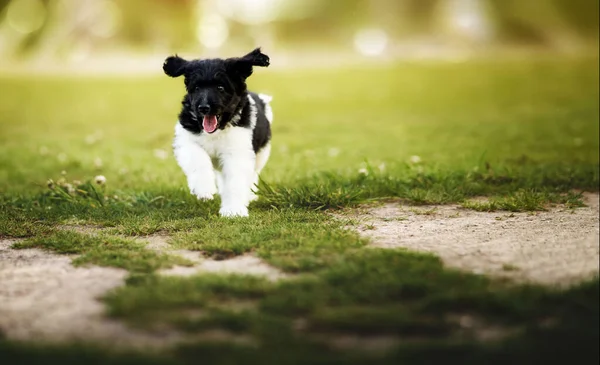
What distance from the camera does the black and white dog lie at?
6.12 metres

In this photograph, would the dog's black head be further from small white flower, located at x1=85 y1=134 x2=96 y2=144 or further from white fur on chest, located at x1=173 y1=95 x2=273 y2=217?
small white flower, located at x1=85 y1=134 x2=96 y2=144

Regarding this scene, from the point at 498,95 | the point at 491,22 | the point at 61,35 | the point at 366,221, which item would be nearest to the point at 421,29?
the point at 491,22

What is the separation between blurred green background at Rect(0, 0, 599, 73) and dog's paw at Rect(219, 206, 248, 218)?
15851 mm

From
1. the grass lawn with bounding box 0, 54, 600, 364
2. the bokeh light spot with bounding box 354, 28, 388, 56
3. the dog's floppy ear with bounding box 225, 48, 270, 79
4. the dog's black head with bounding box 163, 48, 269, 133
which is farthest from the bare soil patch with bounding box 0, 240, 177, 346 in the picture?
the bokeh light spot with bounding box 354, 28, 388, 56

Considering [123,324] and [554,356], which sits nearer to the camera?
[554,356]

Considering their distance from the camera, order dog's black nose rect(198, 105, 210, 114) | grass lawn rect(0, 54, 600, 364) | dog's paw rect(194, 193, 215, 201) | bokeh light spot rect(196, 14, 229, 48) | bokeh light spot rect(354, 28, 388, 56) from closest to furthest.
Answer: grass lawn rect(0, 54, 600, 364) → dog's black nose rect(198, 105, 210, 114) → dog's paw rect(194, 193, 215, 201) → bokeh light spot rect(196, 14, 229, 48) → bokeh light spot rect(354, 28, 388, 56)

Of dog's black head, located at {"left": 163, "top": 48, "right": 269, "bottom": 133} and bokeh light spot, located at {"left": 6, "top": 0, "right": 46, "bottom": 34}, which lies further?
bokeh light spot, located at {"left": 6, "top": 0, "right": 46, "bottom": 34}

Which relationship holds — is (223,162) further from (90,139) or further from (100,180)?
(90,139)

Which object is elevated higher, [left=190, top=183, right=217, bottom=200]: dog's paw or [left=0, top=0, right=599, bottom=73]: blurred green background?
[left=0, top=0, right=599, bottom=73]: blurred green background

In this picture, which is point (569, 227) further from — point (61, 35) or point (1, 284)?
point (61, 35)

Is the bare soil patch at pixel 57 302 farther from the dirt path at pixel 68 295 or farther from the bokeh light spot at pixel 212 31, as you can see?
the bokeh light spot at pixel 212 31

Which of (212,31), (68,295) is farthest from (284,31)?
(68,295)

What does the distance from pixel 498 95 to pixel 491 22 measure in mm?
8674

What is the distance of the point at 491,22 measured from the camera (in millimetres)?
25719
